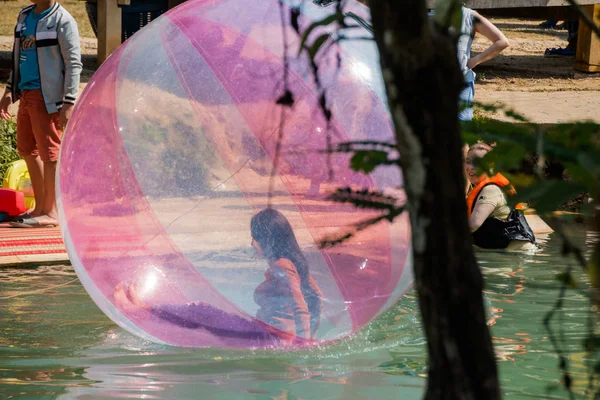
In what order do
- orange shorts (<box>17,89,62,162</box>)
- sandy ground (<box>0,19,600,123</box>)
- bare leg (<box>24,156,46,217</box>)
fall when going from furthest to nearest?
sandy ground (<box>0,19,600,123</box>), bare leg (<box>24,156,46,217</box>), orange shorts (<box>17,89,62,162</box>)

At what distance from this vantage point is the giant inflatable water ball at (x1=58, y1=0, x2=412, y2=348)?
12.4 feet

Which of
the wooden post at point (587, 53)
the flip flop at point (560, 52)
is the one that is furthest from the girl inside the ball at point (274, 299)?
the flip flop at point (560, 52)

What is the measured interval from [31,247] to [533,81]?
8.19 meters

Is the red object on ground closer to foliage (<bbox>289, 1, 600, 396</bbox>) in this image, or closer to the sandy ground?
the sandy ground

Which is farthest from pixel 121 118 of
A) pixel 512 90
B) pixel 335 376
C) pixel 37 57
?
pixel 512 90

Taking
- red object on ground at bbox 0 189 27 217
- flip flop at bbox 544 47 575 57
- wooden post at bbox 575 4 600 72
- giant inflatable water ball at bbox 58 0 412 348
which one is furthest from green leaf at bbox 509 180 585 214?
flip flop at bbox 544 47 575 57

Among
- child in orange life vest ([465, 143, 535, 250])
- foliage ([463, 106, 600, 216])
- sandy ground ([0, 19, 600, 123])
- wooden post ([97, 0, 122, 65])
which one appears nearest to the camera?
foliage ([463, 106, 600, 216])

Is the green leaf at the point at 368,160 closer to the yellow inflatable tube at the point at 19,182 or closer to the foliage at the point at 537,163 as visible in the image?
the foliage at the point at 537,163

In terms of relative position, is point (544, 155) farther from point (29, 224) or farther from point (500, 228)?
point (29, 224)

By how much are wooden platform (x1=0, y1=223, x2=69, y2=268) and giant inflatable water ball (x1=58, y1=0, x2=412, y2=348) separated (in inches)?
87.9

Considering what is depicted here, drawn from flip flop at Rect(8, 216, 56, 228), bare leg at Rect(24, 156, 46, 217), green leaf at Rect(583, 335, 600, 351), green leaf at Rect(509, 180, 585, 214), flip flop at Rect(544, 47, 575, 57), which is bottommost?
flip flop at Rect(8, 216, 56, 228)

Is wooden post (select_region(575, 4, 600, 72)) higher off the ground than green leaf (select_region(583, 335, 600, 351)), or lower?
lower

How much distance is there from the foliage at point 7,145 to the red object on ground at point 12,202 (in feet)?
4.67

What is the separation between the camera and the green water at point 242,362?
3.58 m
